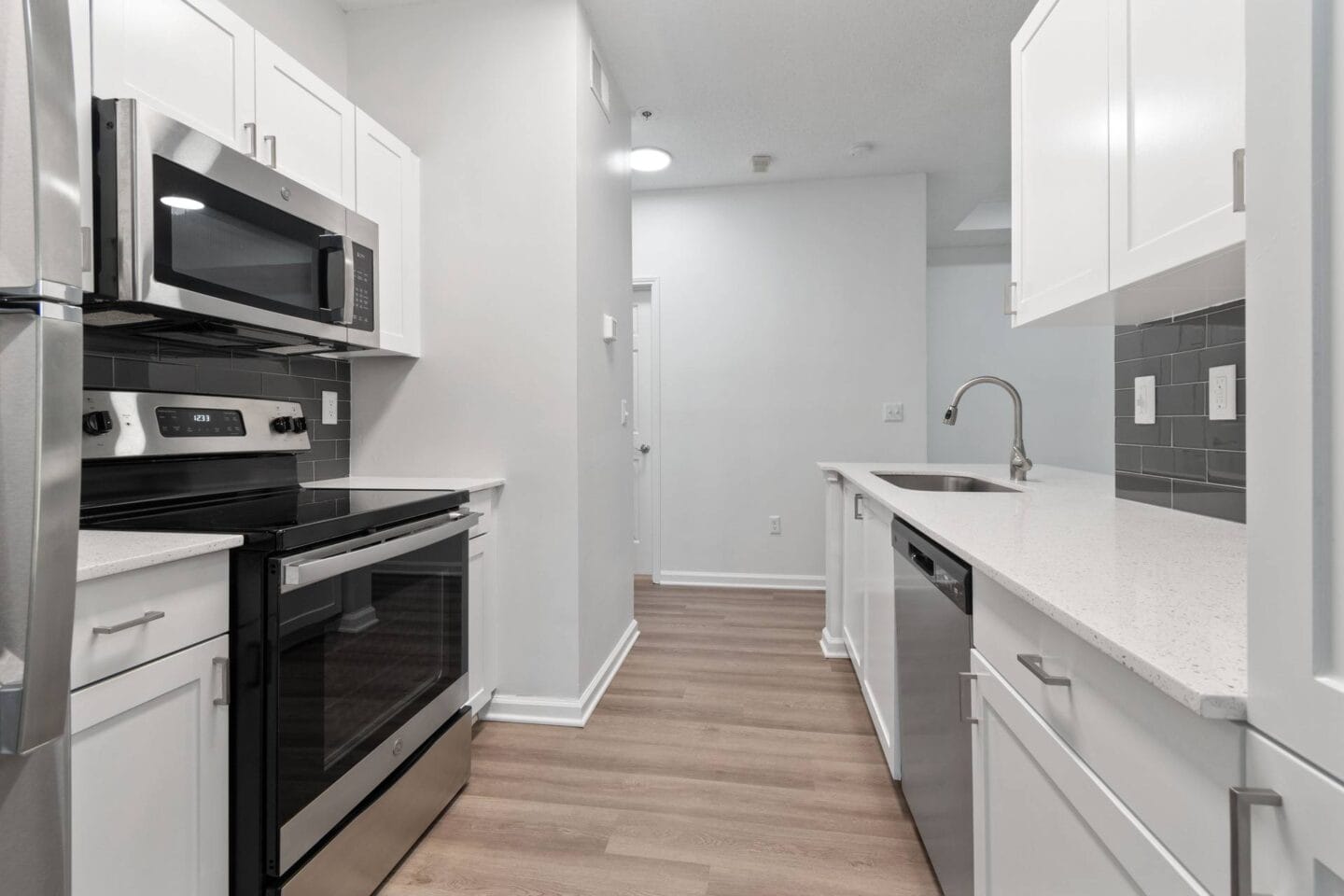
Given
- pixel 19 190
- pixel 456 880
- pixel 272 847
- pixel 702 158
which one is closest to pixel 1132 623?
pixel 19 190

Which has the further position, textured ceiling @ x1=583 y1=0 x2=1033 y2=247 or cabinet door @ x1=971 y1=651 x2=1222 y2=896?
textured ceiling @ x1=583 y1=0 x2=1033 y2=247

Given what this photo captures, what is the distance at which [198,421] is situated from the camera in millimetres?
1772

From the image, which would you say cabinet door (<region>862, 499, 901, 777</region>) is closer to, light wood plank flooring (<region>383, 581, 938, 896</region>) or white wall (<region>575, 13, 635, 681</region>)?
light wood plank flooring (<region>383, 581, 938, 896</region>)

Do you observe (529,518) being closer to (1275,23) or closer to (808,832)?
(808,832)

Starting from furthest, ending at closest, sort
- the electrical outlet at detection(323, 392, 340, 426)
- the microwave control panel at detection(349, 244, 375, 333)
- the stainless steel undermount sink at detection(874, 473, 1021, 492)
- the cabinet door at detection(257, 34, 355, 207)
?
the stainless steel undermount sink at detection(874, 473, 1021, 492) → the electrical outlet at detection(323, 392, 340, 426) → the microwave control panel at detection(349, 244, 375, 333) → the cabinet door at detection(257, 34, 355, 207)

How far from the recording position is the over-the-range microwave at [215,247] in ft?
4.38

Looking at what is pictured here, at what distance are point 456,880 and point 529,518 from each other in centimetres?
112

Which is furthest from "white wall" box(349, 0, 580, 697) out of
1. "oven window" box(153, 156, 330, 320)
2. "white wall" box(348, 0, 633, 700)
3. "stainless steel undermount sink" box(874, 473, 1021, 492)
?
"stainless steel undermount sink" box(874, 473, 1021, 492)

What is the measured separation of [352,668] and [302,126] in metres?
1.49

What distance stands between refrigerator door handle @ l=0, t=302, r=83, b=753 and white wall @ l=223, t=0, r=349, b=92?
75.5 inches

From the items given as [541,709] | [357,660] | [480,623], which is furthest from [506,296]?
[541,709]

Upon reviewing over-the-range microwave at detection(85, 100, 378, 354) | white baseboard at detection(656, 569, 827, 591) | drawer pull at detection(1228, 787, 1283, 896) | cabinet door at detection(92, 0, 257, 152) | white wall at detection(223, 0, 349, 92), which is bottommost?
white baseboard at detection(656, 569, 827, 591)

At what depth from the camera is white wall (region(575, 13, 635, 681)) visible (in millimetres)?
2426

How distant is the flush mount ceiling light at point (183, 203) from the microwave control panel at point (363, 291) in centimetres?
53
